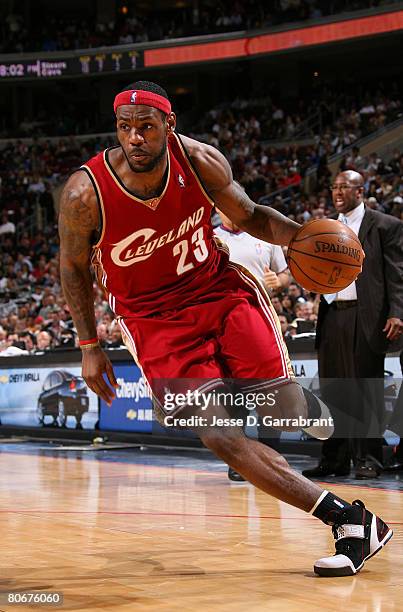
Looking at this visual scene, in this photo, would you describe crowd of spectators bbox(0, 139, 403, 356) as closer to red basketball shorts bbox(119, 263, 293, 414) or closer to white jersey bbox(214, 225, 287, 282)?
white jersey bbox(214, 225, 287, 282)

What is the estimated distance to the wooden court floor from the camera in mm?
3029

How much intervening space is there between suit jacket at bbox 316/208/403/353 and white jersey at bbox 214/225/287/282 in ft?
1.97

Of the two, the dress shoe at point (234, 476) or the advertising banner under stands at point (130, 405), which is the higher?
the advertising banner under stands at point (130, 405)

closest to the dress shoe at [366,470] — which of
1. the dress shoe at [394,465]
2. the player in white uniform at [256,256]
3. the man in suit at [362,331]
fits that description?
the man in suit at [362,331]

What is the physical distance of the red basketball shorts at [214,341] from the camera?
3.54 metres

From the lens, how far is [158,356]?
3600 mm

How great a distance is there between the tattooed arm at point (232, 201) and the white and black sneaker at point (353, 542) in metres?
1.08

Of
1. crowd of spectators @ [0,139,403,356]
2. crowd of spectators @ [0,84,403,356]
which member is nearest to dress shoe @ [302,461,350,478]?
crowd of spectators @ [0,139,403,356]

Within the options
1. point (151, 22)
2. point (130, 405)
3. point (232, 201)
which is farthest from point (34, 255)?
point (232, 201)

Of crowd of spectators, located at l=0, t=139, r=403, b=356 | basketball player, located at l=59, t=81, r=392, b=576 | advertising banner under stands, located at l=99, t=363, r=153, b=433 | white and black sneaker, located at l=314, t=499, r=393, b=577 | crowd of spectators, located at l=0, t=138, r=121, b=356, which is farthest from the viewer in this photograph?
crowd of spectators, located at l=0, t=138, r=121, b=356

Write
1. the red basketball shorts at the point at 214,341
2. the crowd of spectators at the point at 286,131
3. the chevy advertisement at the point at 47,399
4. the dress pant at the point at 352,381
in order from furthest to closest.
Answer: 1. the crowd of spectators at the point at 286,131
2. the chevy advertisement at the point at 47,399
3. the dress pant at the point at 352,381
4. the red basketball shorts at the point at 214,341

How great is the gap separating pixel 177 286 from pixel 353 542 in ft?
3.79

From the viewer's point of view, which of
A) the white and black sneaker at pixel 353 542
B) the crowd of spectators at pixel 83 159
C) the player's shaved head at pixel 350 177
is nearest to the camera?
the white and black sneaker at pixel 353 542

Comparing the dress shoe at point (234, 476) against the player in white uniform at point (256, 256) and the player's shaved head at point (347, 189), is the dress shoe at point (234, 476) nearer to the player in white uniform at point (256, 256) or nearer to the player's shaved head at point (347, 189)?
the player in white uniform at point (256, 256)
